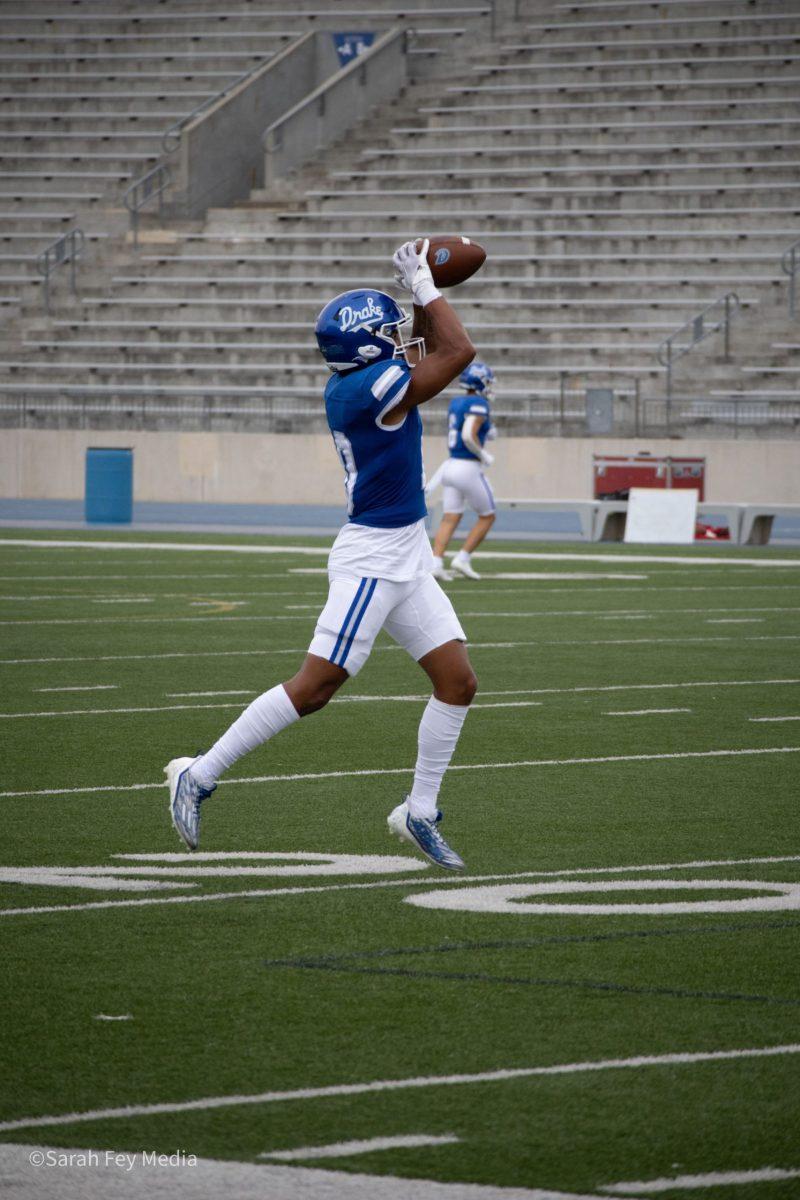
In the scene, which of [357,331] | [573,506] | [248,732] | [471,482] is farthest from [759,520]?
[248,732]

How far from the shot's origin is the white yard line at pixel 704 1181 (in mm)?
3641

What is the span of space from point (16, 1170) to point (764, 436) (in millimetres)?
29762

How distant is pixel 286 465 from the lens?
3462cm

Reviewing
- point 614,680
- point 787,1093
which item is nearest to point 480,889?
point 787,1093

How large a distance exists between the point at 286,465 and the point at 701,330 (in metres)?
7.25

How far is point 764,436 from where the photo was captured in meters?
32.6

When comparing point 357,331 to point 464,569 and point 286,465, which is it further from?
point 286,465

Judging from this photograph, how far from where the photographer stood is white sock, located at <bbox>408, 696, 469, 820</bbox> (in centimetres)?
688

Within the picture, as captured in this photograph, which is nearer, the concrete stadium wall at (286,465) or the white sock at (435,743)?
the white sock at (435,743)

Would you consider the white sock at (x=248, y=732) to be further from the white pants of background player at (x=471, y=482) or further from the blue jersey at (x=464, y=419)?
the white pants of background player at (x=471, y=482)

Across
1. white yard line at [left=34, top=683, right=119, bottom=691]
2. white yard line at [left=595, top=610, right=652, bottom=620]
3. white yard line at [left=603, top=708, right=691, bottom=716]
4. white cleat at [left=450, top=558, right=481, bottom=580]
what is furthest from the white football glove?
white cleat at [left=450, top=558, right=481, bottom=580]

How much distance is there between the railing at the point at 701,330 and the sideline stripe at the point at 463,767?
2503 cm

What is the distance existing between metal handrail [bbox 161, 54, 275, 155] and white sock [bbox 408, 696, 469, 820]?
36.2 m

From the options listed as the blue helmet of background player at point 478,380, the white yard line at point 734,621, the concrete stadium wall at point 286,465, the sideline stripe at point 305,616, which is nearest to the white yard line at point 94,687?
the sideline stripe at point 305,616
